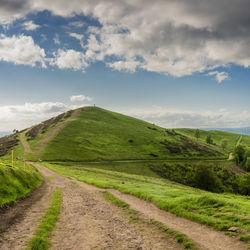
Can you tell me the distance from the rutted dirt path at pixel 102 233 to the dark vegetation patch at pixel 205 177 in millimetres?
68846

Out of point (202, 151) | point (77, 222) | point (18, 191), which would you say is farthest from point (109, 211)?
point (202, 151)

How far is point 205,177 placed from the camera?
7694cm

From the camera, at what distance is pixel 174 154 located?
483 ft

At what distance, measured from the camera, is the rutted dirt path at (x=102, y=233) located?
11.1 meters

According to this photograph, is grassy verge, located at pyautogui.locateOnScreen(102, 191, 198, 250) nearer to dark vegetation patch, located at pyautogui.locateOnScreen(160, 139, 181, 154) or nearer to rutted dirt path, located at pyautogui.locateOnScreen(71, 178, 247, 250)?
rutted dirt path, located at pyautogui.locateOnScreen(71, 178, 247, 250)

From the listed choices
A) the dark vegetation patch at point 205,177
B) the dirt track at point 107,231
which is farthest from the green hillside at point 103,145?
the dirt track at point 107,231

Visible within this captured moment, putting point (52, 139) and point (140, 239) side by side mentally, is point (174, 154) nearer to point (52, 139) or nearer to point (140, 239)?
point (52, 139)

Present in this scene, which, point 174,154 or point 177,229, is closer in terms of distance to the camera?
point 177,229

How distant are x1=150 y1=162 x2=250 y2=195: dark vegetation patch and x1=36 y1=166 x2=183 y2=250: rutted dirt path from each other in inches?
2710

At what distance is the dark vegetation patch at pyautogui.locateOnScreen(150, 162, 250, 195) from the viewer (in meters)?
76.6

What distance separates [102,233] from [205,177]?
74392 millimetres

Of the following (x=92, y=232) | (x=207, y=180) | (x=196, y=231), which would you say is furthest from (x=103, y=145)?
(x=196, y=231)

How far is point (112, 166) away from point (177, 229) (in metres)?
89.2

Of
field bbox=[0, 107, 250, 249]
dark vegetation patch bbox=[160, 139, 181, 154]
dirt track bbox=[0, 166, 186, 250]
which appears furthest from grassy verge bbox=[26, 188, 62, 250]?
dark vegetation patch bbox=[160, 139, 181, 154]
